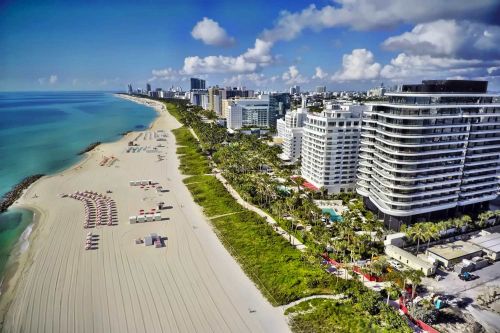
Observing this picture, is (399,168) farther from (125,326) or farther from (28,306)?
(28,306)

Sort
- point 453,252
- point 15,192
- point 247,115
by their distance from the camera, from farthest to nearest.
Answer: point 247,115
point 15,192
point 453,252

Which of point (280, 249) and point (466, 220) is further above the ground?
point (466, 220)

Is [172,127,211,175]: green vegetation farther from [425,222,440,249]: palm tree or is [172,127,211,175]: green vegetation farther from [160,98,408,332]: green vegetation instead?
[425,222,440,249]: palm tree

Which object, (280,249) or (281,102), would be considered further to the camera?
(281,102)

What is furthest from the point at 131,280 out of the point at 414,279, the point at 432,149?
the point at 432,149

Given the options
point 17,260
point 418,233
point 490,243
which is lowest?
point 17,260

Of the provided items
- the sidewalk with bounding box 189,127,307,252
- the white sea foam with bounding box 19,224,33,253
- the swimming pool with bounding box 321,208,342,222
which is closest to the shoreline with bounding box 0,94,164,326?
the white sea foam with bounding box 19,224,33,253

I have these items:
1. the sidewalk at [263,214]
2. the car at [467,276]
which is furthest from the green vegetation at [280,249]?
the car at [467,276]

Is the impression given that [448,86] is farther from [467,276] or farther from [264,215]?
[264,215]
